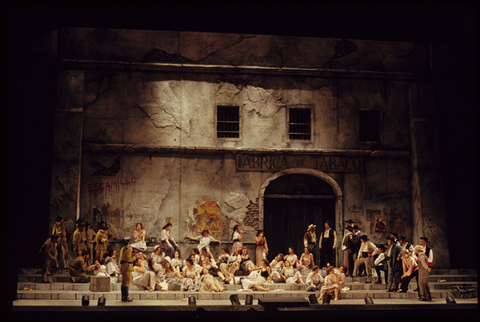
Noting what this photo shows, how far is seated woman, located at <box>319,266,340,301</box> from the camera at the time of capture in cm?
1330

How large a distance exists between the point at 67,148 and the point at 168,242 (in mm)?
4570

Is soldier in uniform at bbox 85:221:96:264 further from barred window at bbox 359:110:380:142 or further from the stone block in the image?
barred window at bbox 359:110:380:142

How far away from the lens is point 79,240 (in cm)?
1527

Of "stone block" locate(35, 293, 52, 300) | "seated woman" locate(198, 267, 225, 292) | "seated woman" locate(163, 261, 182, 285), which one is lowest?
"stone block" locate(35, 293, 52, 300)

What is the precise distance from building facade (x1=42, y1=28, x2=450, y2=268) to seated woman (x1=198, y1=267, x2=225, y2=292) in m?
3.47

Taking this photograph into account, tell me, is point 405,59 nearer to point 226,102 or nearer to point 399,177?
point 399,177

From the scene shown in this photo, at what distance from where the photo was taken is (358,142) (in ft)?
59.2

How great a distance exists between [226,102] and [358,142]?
484 cm

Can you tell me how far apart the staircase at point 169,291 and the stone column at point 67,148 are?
2.16 meters

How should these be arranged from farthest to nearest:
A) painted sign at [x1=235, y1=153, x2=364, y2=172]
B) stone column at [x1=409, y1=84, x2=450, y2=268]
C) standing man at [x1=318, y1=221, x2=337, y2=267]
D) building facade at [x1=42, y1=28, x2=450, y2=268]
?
painted sign at [x1=235, y1=153, x2=364, y2=172] → stone column at [x1=409, y1=84, x2=450, y2=268] → building facade at [x1=42, y1=28, x2=450, y2=268] → standing man at [x1=318, y1=221, x2=337, y2=267]

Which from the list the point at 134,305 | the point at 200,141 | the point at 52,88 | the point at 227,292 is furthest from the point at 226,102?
the point at 134,305

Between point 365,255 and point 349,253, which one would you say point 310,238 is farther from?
point 365,255

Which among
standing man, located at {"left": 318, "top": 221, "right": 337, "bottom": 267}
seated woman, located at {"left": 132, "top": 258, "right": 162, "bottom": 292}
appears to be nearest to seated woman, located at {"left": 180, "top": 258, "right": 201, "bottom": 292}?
seated woman, located at {"left": 132, "top": 258, "right": 162, "bottom": 292}

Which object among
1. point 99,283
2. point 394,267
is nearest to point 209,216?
point 99,283
